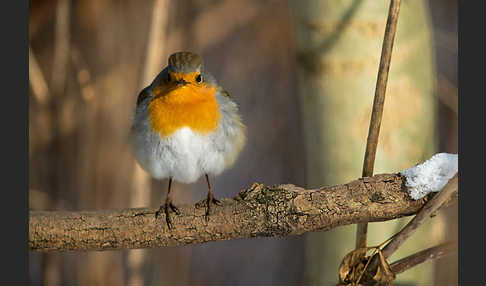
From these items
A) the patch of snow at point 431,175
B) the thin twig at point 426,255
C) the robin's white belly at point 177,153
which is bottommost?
the thin twig at point 426,255

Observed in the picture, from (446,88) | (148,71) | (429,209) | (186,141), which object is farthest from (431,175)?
(148,71)

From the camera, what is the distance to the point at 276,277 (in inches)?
71.6

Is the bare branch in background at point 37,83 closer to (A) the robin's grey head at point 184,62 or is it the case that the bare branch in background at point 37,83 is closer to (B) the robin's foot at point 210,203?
(A) the robin's grey head at point 184,62

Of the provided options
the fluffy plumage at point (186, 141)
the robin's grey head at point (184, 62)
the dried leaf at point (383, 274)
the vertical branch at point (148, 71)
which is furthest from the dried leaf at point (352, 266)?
the vertical branch at point (148, 71)

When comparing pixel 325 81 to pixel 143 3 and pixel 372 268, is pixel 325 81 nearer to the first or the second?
pixel 372 268

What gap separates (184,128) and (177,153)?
6 centimetres

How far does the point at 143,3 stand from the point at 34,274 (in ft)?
3.00

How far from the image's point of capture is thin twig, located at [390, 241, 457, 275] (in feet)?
3.52

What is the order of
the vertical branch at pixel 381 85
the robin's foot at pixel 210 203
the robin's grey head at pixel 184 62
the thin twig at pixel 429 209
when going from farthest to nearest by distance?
the robin's grey head at pixel 184 62 < the robin's foot at pixel 210 203 < the vertical branch at pixel 381 85 < the thin twig at pixel 429 209

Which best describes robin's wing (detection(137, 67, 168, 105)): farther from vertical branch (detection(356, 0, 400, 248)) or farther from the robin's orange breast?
vertical branch (detection(356, 0, 400, 248))

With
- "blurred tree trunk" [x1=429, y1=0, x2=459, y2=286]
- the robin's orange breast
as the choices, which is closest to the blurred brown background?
"blurred tree trunk" [x1=429, y1=0, x2=459, y2=286]

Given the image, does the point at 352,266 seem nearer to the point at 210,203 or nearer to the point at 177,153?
the point at 210,203

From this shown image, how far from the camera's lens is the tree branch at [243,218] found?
1.10 m

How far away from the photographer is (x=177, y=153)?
1.36 meters
